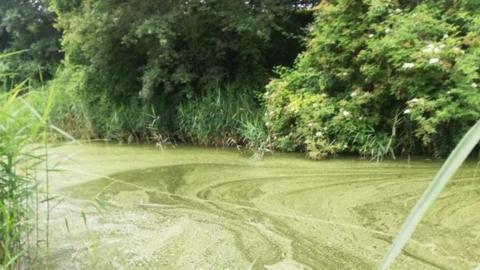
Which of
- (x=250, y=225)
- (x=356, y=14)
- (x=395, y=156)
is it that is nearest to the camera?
(x=250, y=225)

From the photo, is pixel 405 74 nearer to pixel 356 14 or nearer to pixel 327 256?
pixel 356 14

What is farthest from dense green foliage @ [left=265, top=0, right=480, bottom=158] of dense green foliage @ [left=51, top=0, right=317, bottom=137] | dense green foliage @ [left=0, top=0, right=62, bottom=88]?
dense green foliage @ [left=0, top=0, right=62, bottom=88]

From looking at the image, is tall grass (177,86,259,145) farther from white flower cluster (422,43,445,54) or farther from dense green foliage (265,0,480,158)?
white flower cluster (422,43,445,54)

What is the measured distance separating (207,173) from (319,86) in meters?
1.59

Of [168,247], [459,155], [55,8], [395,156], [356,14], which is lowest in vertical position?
[168,247]

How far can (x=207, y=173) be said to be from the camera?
140 inches

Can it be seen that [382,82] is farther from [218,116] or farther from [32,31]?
[32,31]

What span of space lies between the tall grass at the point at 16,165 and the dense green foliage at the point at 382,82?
271cm

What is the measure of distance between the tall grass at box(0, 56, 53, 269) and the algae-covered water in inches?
6.1

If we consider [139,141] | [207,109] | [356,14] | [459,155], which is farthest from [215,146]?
[459,155]

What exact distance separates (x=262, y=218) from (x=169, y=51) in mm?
3972

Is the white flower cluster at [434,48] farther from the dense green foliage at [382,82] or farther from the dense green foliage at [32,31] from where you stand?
the dense green foliage at [32,31]

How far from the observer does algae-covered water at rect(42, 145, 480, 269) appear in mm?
1757

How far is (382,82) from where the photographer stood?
3.94 metres
